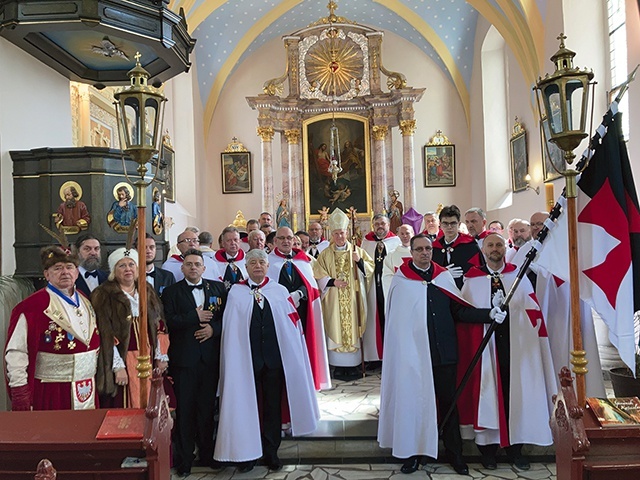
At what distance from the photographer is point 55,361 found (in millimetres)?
3592

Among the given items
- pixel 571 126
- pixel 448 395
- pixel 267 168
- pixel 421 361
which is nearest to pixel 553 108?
pixel 571 126

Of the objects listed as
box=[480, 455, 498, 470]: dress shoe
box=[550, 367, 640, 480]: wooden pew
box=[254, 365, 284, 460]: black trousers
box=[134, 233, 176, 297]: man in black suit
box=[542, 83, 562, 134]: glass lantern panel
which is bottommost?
box=[480, 455, 498, 470]: dress shoe

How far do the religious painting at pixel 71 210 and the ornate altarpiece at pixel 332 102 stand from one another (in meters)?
8.77

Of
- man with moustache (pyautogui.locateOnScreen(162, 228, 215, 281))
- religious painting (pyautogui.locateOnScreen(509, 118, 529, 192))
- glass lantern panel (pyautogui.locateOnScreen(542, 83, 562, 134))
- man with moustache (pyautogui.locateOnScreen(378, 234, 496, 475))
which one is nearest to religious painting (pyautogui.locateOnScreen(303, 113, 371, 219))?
religious painting (pyautogui.locateOnScreen(509, 118, 529, 192))

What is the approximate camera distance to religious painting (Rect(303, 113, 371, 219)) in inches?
Answer: 567

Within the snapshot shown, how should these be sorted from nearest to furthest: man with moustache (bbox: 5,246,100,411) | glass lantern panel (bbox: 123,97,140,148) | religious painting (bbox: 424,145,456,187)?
glass lantern panel (bbox: 123,97,140,148) < man with moustache (bbox: 5,246,100,411) < religious painting (bbox: 424,145,456,187)

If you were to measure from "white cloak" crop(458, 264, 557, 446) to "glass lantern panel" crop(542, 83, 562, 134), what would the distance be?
1.64 m

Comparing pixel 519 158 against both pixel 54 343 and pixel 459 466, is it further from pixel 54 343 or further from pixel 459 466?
pixel 54 343

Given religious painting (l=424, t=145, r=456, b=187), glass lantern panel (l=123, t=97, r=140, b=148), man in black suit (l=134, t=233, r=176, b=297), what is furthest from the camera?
religious painting (l=424, t=145, r=456, b=187)

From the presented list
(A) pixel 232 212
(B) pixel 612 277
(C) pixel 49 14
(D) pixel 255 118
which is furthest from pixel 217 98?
(B) pixel 612 277

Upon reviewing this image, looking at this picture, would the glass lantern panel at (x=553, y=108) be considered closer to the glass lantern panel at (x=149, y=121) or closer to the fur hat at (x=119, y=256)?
the glass lantern panel at (x=149, y=121)

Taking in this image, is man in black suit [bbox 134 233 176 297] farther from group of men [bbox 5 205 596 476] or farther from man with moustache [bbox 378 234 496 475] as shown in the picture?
man with moustache [bbox 378 234 496 475]

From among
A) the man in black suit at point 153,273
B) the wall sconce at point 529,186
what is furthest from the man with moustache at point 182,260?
the wall sconce at point 529,186

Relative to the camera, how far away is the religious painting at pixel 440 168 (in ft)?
50.2
